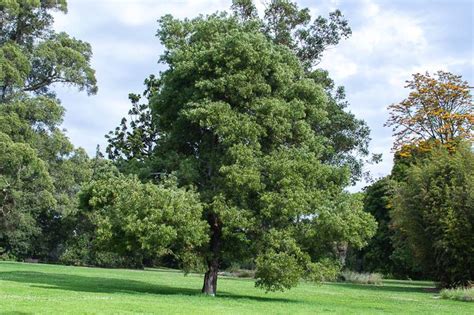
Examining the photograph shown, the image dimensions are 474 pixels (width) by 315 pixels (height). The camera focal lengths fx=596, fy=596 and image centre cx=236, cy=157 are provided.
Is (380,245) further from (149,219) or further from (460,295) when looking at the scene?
(149,219)

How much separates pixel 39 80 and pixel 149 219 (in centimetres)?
2836

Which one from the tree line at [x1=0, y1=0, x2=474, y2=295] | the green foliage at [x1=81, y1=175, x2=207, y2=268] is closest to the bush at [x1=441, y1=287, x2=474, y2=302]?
the tree line at [x1=0, y1=0, x2=474, y2=295]

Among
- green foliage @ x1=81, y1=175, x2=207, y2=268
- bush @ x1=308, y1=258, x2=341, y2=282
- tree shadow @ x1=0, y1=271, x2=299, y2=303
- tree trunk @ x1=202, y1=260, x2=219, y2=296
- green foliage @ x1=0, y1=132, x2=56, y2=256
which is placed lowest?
tree shadow @ x1=0, y1=271, x2=299, y2=303

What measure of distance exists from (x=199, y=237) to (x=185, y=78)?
717cm

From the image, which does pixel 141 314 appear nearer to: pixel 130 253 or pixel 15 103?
pixel 130 253

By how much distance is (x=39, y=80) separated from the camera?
44625 mm

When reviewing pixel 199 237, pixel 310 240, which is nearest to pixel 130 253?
pixel 199 237

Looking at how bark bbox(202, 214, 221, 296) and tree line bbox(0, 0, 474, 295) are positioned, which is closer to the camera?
tree line bbox(0, 0, 474, 295)

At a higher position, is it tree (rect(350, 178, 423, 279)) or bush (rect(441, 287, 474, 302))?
tree (rect(350, 178, 423, 279))

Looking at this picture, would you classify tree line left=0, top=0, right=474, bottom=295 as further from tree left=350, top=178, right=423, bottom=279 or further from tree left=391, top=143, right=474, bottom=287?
tree left=350, top=178, right=423, bottom=279

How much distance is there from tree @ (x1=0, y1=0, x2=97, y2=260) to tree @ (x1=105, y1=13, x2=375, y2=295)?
1773 centimetres

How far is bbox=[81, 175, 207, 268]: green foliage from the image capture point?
782 inches

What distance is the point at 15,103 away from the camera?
4084 centimetres

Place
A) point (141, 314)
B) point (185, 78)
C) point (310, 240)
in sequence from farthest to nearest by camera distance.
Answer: point (185, 78) < point (310, 240) < point (141, 314)
